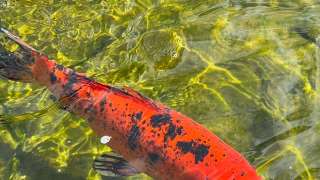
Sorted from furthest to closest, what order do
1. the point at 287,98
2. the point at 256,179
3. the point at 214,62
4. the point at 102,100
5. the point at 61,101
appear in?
the point at 214,62 < the point at 287,98 < the point at 61,101 < the point at 102,100 < the point at 256,179

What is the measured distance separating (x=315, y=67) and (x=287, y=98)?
2.04 ft

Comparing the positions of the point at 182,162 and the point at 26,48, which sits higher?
the point at 26,48

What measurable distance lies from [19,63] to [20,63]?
0.01 meters

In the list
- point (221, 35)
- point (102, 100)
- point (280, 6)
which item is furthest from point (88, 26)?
point (280, 6)

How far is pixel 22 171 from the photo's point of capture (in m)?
5.37

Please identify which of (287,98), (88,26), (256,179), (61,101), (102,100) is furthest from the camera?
(88,26)

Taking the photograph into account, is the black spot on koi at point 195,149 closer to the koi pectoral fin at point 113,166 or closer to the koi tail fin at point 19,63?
the koi pectoral fin at point 113,166

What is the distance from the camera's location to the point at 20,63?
193 inches

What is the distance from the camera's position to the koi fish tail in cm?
487

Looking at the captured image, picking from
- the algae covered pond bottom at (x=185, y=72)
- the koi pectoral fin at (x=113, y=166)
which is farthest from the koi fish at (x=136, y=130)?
the algae covered pond bottom at (x=185, y=72)

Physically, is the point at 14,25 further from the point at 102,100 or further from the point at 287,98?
the point at 287,98

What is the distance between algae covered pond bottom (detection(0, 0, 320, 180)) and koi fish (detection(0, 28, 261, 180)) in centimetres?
70

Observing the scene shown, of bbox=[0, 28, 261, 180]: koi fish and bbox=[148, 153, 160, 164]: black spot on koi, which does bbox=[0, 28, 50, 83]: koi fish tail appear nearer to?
bbox=[0, 28, 261, 180]: koi fish

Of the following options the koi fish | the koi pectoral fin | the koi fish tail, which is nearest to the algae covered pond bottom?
the koi pectoral fin
